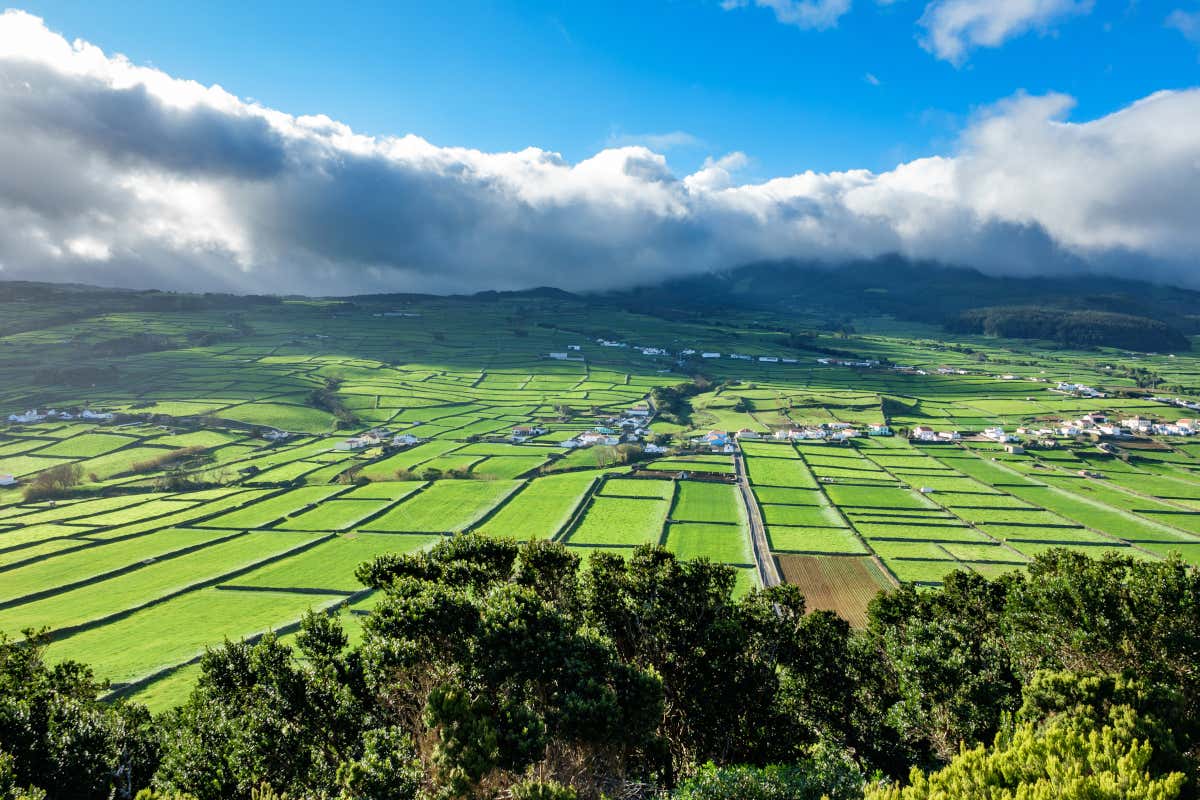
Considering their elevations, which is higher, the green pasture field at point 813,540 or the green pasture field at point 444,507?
the green pasture field at point 444,507

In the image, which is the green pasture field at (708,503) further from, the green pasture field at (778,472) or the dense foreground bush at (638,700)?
the dense foreground bush at (638,700)

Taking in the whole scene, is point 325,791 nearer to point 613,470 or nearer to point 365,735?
point 365,735

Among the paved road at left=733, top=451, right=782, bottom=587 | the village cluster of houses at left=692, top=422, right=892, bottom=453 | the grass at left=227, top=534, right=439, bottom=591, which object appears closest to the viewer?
the grass at left=227, top=534, right=439, bottom=591

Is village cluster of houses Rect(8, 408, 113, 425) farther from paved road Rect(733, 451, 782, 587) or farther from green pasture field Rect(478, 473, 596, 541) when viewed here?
paved road Rect(733, 451, 782, 587)

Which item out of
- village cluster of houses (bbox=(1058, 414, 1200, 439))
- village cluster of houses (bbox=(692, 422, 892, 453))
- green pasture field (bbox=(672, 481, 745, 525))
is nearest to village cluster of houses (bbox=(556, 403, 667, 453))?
village cluster of houses (bbox=(692, 422, 892, 453))

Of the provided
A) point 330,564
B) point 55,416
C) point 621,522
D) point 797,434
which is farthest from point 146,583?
point 797,434

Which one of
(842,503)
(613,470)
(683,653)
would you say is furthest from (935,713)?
(613,470)

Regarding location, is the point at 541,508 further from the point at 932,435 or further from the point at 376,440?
the point at 932,435

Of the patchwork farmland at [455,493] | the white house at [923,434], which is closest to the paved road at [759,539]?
the patchwork farmland at [455,493]
